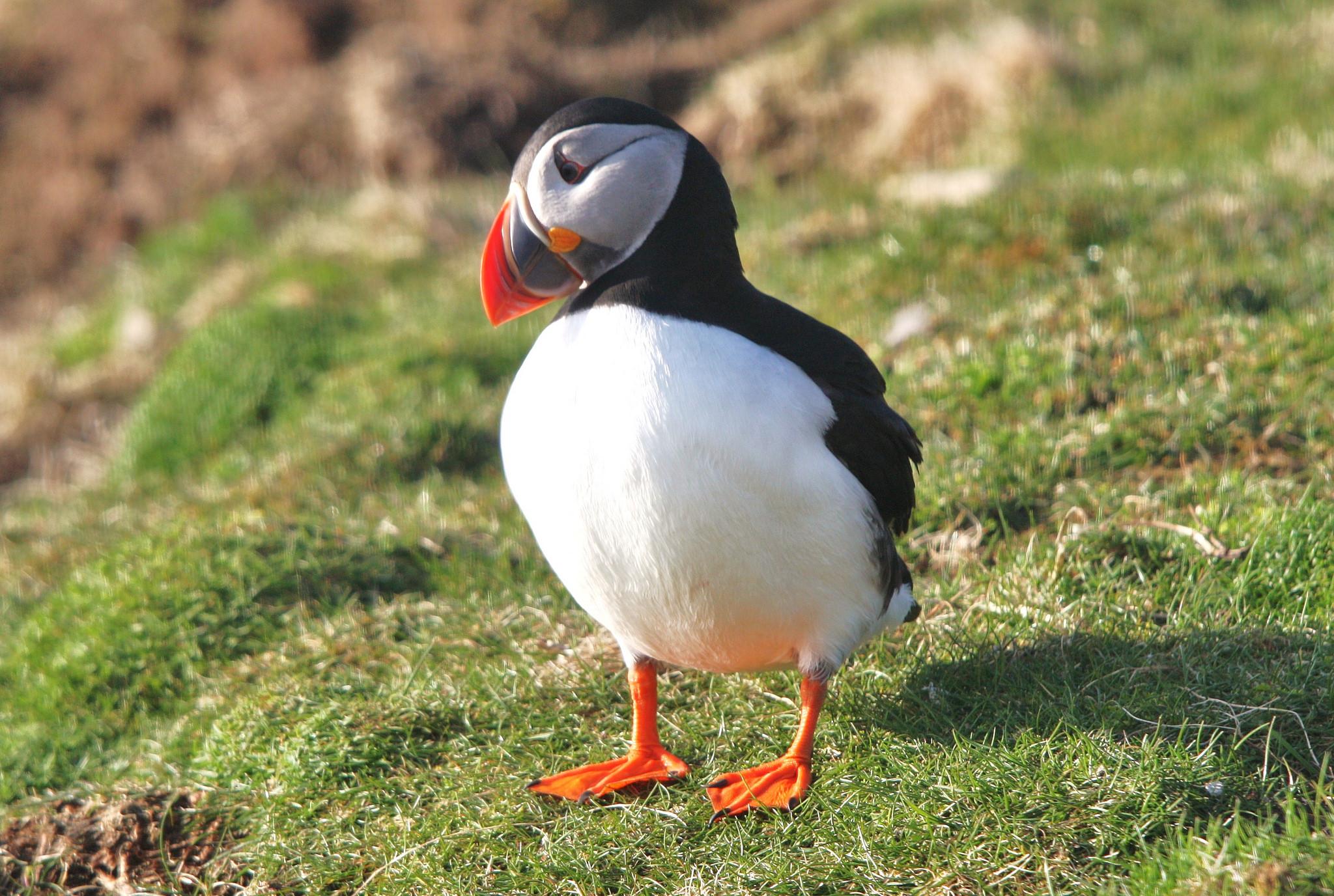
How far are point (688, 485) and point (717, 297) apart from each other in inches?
19.8

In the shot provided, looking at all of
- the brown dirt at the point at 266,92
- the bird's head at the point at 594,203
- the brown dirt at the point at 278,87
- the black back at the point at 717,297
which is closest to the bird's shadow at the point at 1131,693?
the black back at the point at 717,297

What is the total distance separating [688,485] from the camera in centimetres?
312

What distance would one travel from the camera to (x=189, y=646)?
4.70m

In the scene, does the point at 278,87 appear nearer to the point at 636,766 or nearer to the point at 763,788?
the point at 636,766

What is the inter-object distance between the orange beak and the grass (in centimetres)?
132

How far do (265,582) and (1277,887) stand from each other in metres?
3.59

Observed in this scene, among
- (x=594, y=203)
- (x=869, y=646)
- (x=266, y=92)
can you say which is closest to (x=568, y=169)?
(x=594, y=203)

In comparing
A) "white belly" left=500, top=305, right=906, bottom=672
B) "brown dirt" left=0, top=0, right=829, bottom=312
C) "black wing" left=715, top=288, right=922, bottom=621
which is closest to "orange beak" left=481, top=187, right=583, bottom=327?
"white belly" left=500, top=305, right=906, bottom=672

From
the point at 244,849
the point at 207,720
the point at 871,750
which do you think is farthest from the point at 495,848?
the point at 207,720

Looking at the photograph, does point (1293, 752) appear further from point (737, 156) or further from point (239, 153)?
point (239, 153)

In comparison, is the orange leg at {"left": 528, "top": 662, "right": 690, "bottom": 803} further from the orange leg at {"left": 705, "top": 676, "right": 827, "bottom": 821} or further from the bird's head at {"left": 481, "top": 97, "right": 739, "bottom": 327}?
the bird's head at {"left": 481, "top": 97, "right": 739, "bottom": 327}

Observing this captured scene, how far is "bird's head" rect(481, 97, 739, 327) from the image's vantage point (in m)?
3.27

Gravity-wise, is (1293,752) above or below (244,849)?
above

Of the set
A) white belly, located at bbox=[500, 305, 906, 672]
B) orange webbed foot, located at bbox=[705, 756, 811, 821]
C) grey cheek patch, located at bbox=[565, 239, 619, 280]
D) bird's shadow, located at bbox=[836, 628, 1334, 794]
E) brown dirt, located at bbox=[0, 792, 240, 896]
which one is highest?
grey cheek patch, located at bbox=[565, 239, 619, 280]
